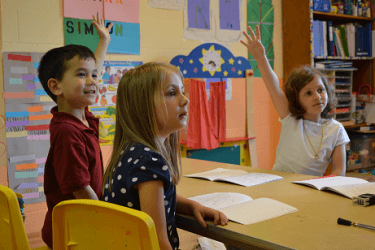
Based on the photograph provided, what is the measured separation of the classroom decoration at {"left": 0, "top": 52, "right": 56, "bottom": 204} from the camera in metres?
2.08

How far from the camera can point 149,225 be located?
0.55 meters

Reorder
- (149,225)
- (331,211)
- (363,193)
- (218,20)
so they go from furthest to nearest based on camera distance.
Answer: (218,20)
(363,193)
(331,211)
(149,225)

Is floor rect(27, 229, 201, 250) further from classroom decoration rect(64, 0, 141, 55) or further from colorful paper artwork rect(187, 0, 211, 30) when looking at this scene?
colorful paper artwork rect(187, 0, 211, 30)

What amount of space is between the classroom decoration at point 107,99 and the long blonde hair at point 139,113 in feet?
4.42

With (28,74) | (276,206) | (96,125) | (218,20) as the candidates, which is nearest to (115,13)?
(28,74)

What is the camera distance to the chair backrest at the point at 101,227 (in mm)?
556

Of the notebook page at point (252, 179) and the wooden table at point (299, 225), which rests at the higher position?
the notebook page at point (252, 179)

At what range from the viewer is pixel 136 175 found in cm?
92

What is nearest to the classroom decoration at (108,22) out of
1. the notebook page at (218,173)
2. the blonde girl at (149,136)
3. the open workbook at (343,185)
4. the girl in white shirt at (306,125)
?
the girl in white shirt at (306,125)

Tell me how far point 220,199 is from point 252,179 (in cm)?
34

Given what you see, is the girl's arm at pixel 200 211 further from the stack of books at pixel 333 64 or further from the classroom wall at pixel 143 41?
the stack of books at pixel 333 64

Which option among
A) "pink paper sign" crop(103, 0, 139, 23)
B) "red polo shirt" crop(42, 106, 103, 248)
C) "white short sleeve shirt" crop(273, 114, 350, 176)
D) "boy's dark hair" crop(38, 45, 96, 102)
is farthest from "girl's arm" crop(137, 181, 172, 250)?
Result: "pink paper sign" crop(103, 0, 139, 23)

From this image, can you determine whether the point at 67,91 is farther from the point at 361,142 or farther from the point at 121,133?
the point at 361,142

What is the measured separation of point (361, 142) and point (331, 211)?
2867 millimetres
